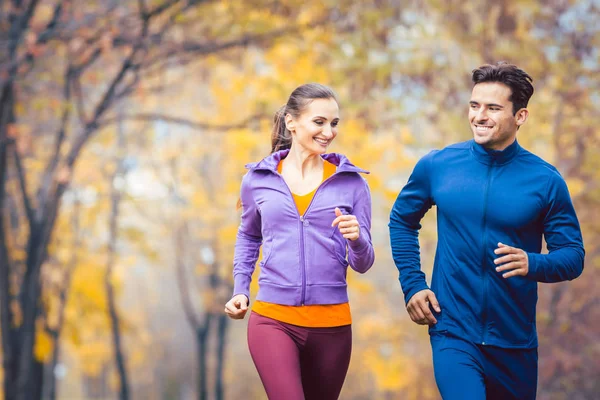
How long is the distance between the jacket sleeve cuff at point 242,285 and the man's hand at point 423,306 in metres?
0.83

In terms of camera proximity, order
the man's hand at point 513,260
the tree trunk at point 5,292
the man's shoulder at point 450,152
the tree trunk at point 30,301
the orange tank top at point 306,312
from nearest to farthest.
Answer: the man's hand at point 513,260 → the orange tank top at point 306,312 → the man's shoulder at point 450,152 → the tree trunk at point 5,292 → the tree trunk at point 30,301

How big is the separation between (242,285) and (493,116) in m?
1.52

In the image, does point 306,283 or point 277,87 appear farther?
point 277,87

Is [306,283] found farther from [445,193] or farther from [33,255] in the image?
[33,255]

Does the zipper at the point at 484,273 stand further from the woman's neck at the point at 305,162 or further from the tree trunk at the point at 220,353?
the tree trunk at the point at 220,353

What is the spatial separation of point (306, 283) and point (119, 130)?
16444 millimetres

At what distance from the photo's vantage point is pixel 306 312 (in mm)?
4082

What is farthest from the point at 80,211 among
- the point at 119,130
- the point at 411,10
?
the point at 411,10

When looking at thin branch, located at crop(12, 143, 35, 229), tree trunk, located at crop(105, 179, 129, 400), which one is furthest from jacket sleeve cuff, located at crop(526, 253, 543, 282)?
tree trunk, located at crop(105, 179, 129, 400)

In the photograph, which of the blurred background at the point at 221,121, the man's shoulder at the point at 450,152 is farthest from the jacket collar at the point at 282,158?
the blurred background at the point at 221,121

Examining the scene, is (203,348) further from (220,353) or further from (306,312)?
(306,312)

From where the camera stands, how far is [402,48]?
1339cm

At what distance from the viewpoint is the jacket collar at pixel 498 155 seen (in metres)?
4.05

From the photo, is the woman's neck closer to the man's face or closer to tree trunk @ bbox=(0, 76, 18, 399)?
the man's face
